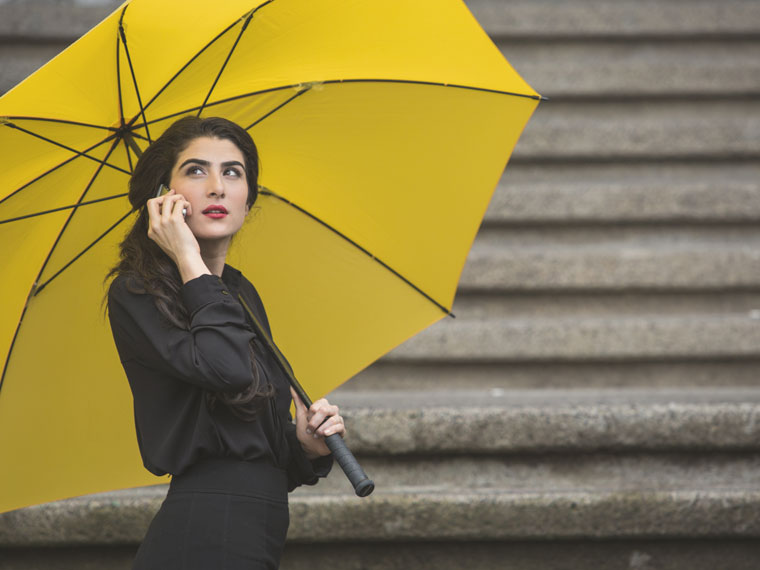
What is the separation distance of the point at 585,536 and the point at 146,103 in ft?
6.81

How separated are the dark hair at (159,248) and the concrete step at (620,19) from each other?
3.41 m

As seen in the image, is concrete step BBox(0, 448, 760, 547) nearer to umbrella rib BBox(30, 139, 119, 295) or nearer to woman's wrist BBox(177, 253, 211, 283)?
umbrella rib BBox(30, 139, 119, 295)

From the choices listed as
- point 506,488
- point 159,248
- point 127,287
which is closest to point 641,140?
point 506,488

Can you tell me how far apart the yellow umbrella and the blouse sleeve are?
0.46 metres

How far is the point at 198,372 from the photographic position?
5.41 ft

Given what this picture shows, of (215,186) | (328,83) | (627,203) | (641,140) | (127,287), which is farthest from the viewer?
(641,140)

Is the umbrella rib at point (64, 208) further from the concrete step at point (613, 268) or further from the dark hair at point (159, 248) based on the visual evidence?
Answer: the concrete step at point (613, 268)

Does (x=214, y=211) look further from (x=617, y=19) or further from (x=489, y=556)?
(x=617, y=19)

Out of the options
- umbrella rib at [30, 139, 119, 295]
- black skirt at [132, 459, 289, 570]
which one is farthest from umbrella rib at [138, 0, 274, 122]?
black skirt at [132, 459, 289, 570]

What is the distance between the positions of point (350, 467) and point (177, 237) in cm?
60

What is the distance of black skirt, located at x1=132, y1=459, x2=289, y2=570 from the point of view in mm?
1680

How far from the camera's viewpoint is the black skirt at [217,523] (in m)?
1.68

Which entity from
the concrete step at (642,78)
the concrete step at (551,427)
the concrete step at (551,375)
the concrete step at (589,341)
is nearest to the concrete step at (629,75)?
the concrete step at (642,78)

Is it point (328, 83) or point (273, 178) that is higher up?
point (328, 83)
